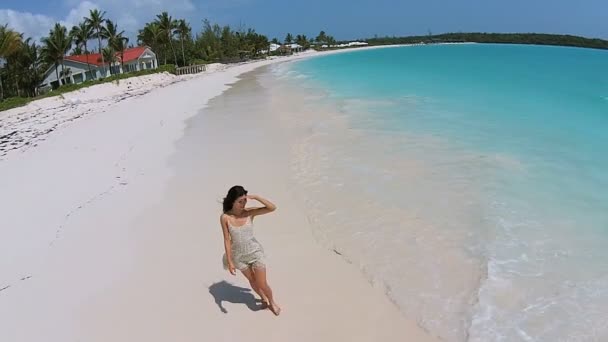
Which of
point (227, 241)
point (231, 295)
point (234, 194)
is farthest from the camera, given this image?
point (231, 295)

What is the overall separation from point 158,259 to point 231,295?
1524 millimetres

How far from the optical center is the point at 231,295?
531 cm

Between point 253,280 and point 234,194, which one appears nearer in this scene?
point 234,194

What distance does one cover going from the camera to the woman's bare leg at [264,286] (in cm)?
451

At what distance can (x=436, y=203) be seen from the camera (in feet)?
26.8

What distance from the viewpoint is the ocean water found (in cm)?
507

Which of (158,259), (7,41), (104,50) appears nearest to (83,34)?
(104,50)

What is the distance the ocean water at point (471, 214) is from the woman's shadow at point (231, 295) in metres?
1.62

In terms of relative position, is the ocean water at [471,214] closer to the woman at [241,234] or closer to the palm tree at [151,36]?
the woman at [241,234]

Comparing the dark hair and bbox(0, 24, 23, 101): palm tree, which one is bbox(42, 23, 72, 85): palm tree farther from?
the dark hair

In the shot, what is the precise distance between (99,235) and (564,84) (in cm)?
3237

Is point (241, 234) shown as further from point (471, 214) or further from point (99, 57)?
point (99, 57)

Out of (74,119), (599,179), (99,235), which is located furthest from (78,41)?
(599,179)

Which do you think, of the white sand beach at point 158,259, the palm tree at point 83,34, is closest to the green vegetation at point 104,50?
the palm tree at point 83,34
